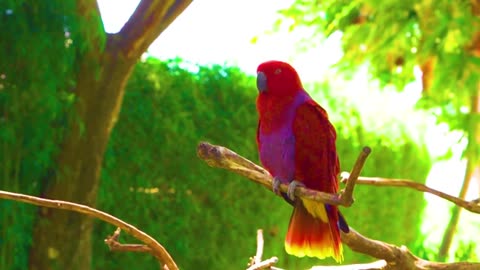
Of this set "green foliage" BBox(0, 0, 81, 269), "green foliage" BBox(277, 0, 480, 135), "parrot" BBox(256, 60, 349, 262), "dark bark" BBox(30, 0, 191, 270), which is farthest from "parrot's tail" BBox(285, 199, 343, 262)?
"green foliage" BBox(277, 0, 480, 135)

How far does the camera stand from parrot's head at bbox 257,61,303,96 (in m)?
1.72

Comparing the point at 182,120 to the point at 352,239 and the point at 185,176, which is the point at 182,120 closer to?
the point at 185,176

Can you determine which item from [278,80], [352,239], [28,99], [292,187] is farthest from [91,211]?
[28,99]

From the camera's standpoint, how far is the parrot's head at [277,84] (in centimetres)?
171

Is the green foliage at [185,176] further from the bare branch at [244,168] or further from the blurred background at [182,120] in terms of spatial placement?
the bare branch at [244,168]

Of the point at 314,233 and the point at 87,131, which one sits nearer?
the point at 314,233

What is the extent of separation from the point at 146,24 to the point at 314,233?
2.10 meters

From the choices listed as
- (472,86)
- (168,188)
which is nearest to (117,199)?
(168,188)

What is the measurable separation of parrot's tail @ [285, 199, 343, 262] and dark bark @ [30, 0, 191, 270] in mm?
1994

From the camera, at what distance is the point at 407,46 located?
4367 mm

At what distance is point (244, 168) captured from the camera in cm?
179

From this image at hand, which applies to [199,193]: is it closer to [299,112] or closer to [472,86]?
[472,86]

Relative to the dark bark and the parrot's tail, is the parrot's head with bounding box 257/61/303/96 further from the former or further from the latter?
the dark bark

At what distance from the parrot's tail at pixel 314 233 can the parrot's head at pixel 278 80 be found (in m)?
0.25
